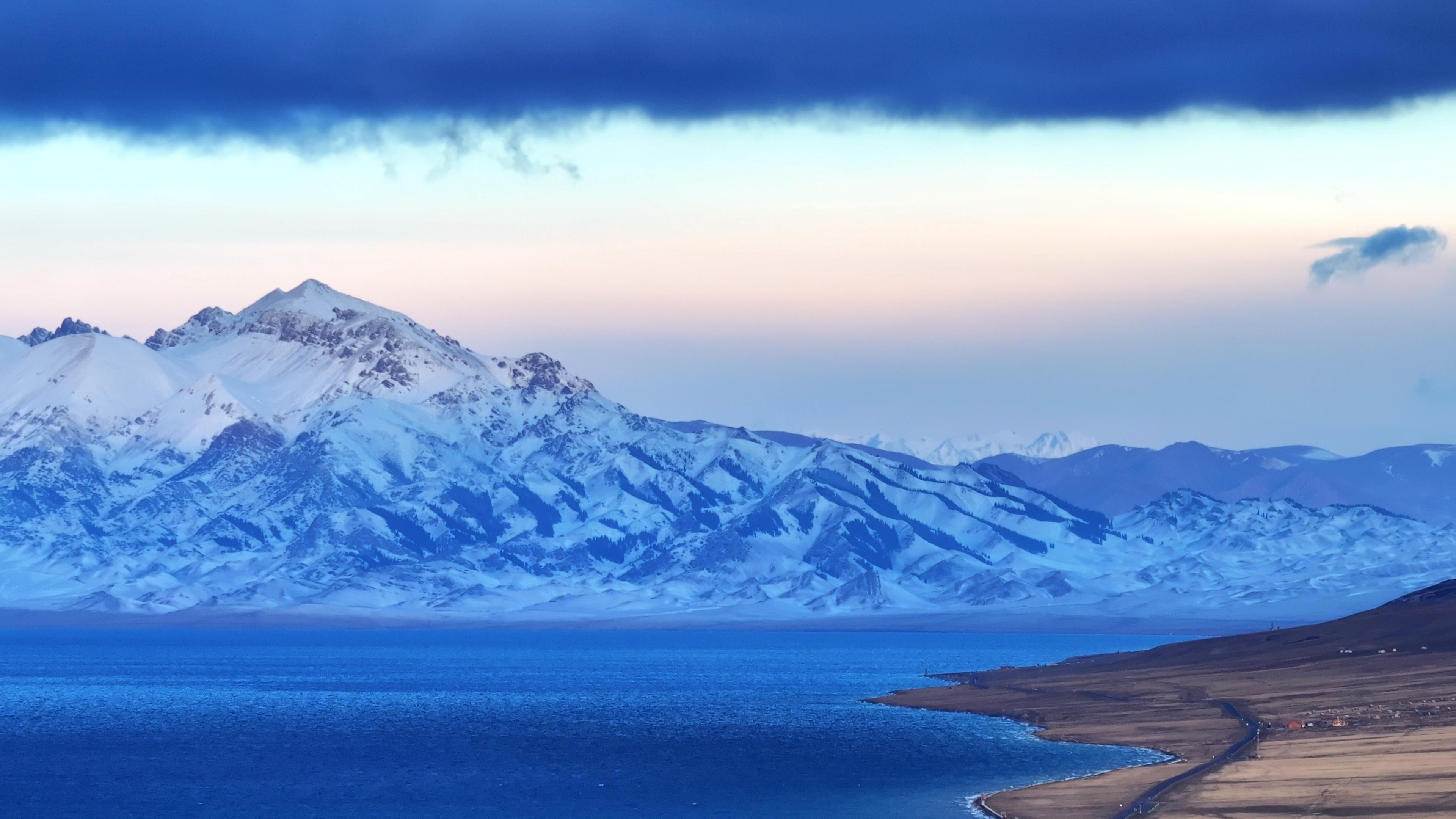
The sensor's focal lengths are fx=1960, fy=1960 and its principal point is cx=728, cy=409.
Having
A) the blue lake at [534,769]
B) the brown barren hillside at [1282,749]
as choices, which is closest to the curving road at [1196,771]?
the brown barren hillside at [1282,749]

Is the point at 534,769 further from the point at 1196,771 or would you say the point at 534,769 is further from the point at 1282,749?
the point at 1282,749

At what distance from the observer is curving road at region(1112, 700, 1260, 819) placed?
112m

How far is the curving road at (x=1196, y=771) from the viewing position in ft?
369

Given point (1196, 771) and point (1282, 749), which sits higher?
point (1282, 749)

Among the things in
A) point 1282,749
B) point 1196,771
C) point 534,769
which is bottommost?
point 1196,771

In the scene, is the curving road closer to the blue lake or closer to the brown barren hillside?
the brown barren hillside

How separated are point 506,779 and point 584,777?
19.0 feet

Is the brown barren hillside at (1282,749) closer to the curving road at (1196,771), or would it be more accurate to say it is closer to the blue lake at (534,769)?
the curving road at (1196,771)

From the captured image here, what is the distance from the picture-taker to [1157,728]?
547 ft

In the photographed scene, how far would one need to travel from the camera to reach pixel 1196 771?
426 ft

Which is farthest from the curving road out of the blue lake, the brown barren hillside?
the blue lake

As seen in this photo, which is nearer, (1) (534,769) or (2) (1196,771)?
(2) (1196,771)

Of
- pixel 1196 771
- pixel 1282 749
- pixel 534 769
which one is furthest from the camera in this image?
pixel 534 769

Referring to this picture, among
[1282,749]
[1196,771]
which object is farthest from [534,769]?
[1282,749]
